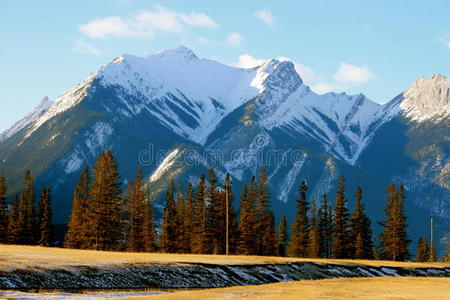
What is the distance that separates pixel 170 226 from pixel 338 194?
1311 inches

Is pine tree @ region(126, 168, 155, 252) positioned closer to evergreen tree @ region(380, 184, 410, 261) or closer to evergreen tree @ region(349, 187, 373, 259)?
evergreen tree @ region(349, 187, 373, 259)

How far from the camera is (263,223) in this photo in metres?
110

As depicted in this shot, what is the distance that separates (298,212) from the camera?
12688 cm

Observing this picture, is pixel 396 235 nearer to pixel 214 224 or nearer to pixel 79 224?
pixel 214 224

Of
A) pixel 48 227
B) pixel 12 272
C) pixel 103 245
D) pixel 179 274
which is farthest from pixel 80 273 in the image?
pixel 48 227

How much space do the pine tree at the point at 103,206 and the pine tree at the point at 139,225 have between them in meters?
11.6

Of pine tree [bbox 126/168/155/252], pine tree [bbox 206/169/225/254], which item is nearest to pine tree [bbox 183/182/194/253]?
pine tree [bbox 206/169/225/254]

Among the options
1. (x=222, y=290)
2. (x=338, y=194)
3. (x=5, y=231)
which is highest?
(x=338, y=194)

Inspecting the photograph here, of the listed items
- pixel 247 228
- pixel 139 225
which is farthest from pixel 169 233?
pixel 247 228

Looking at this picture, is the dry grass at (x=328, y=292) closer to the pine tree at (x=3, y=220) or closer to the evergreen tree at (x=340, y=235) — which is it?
the evergreen tree at (x=340, y=235)

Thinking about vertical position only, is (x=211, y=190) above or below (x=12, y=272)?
above

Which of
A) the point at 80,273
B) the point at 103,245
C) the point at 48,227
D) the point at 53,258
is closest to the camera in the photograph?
the point at 80,273

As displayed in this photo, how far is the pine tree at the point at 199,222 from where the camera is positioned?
108688 millimetres

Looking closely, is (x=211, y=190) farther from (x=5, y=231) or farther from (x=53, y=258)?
(x=53, y=258)
